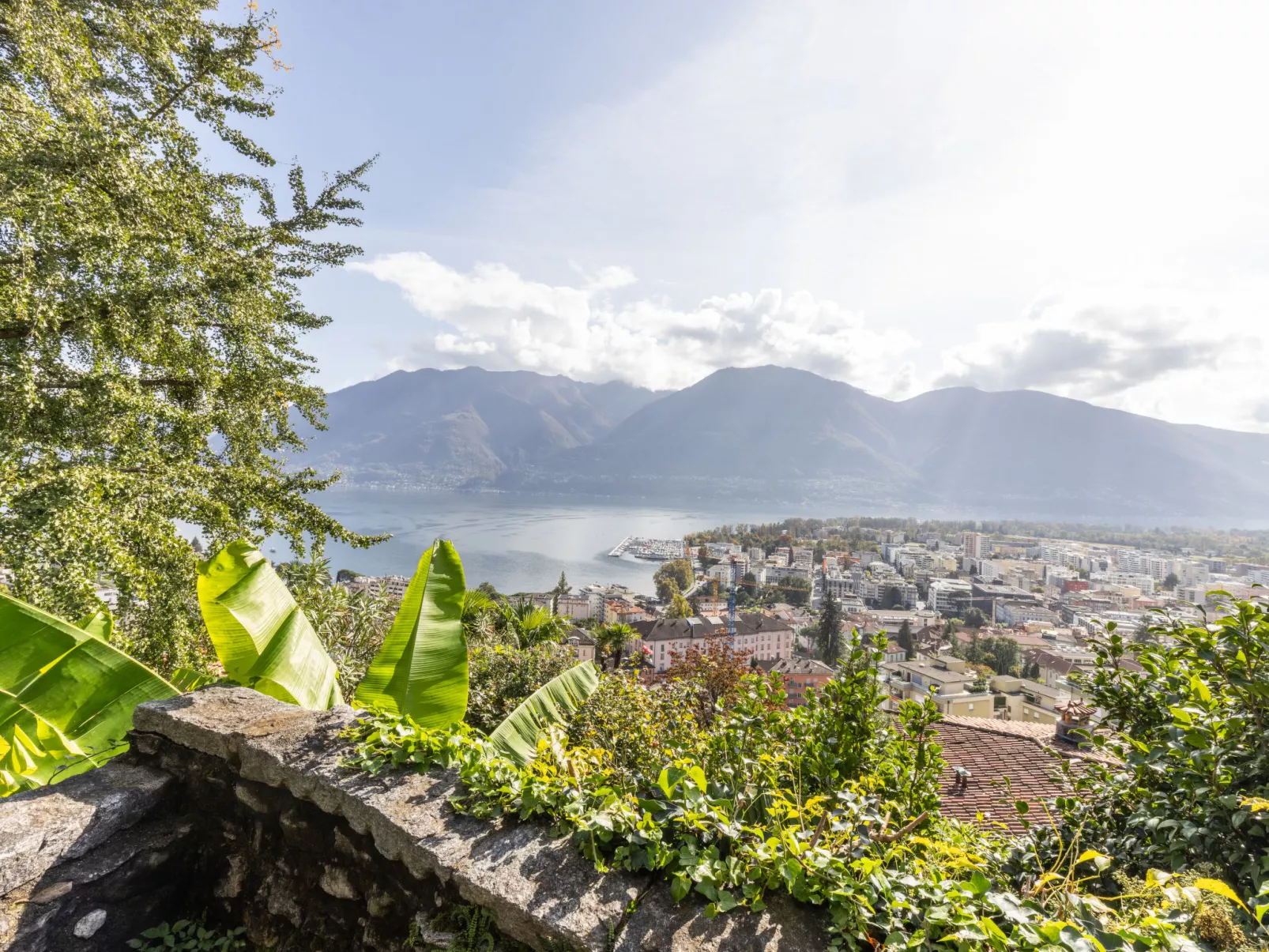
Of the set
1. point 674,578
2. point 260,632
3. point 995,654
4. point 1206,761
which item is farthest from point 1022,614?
point 260,632

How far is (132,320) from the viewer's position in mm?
4465

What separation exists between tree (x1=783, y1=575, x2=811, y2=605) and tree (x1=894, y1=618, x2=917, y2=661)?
17.8m

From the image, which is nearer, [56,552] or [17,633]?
[17,633]

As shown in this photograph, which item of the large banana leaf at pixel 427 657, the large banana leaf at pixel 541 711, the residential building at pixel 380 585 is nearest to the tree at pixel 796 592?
the residential building at pixel 380 585

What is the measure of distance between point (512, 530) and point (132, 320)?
85.0 meters

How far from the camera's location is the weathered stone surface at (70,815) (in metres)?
1.81

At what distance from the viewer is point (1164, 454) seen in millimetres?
181750

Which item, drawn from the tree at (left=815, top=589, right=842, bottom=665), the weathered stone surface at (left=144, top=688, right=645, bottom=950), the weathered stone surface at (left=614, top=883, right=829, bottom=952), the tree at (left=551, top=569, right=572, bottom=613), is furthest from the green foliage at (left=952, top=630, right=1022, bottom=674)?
the weathered stone surface at (left=144, top=688, right=645, bottom=950)

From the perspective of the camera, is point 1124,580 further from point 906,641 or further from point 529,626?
point 529,626

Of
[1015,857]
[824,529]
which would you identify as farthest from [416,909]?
[824,529]

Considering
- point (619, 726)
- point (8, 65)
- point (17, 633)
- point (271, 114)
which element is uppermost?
point (271, 114)

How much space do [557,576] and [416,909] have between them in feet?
185

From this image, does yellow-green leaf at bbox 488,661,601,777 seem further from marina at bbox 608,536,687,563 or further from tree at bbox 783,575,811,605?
marina at bbox 608,536,687,563

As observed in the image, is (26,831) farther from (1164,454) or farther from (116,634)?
(1164,454)
